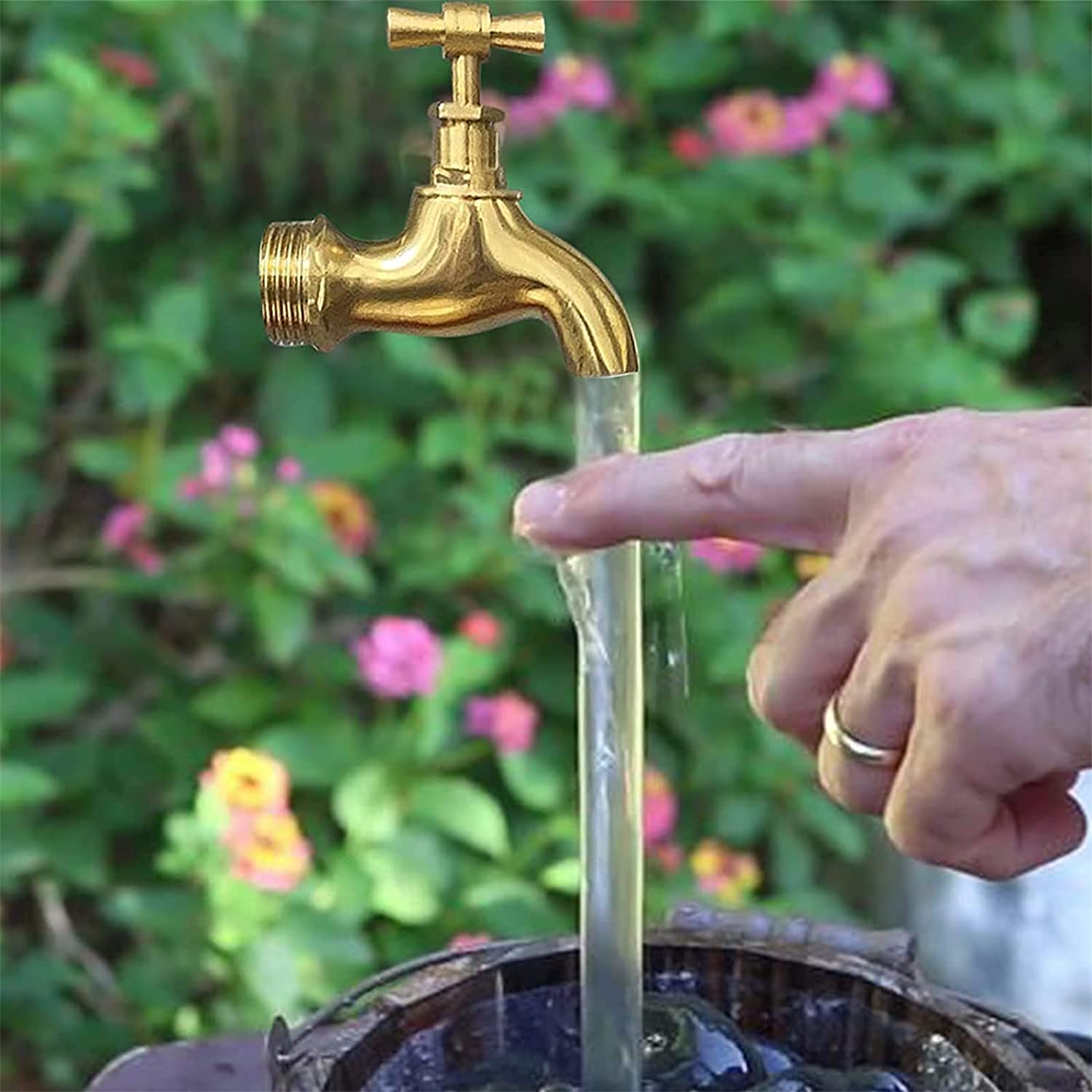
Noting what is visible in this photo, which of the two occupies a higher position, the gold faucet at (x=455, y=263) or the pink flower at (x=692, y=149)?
the pink flower at (x=692, y=149)

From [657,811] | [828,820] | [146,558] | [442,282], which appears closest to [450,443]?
[146,558]

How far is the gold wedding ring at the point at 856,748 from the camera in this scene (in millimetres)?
759

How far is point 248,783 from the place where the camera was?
68.4 inches

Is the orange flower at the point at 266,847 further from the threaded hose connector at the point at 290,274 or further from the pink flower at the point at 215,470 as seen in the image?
the threaded hose connector at the point at 290,274

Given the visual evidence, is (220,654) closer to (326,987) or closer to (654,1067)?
(326,987)

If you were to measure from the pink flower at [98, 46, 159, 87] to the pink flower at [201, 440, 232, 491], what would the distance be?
0.43m

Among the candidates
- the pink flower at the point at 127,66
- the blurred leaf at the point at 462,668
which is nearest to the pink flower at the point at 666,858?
the blurred leaf at the point at 462,668

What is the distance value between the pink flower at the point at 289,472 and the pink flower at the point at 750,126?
0.62 meters

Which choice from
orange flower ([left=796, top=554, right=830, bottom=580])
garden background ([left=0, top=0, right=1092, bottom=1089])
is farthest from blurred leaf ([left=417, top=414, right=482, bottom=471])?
orange flower ([left=796, top=554, right=830, bottom=580])

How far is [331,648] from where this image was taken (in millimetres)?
2117

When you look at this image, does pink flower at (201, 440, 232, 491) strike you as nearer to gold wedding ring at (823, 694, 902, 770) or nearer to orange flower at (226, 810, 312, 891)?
orange flower at (226, 810, 312, 891)

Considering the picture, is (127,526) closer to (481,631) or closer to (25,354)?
(25,354)

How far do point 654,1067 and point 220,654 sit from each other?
148cm

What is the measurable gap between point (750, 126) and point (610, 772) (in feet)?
5.08
